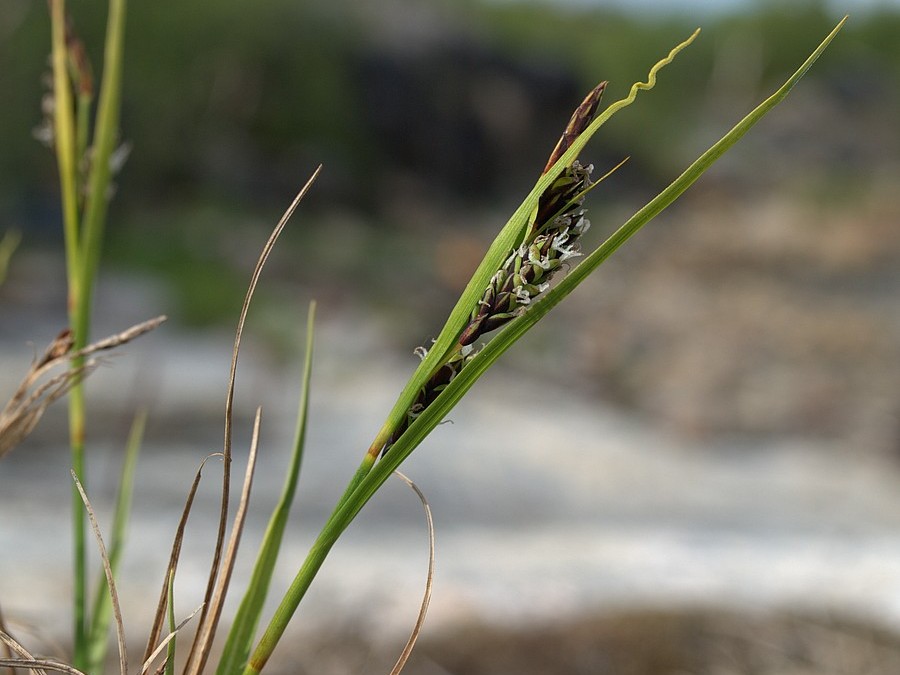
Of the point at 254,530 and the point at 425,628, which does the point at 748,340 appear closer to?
the point at 254,530

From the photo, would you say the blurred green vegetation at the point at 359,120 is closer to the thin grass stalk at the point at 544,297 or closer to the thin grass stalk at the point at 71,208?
the thin grass stalk at the point at 71,208

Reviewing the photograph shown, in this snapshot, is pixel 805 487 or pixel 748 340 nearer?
pixel 805 487

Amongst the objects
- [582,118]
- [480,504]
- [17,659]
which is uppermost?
[480,504]

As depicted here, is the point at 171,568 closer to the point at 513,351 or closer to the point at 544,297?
the point at 544,297

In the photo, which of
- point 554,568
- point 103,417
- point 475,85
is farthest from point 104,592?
point 475,85

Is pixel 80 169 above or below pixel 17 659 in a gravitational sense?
above

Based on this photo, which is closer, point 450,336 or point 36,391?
point 450,336

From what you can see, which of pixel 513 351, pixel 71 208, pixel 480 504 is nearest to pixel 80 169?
pixel 71 208

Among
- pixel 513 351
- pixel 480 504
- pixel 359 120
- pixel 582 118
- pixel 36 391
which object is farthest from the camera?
pixel 359 120
